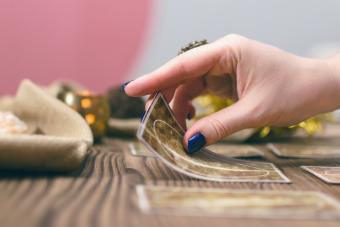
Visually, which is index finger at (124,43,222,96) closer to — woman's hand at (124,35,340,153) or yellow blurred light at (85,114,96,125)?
woman's hand at (124,35,340,153)

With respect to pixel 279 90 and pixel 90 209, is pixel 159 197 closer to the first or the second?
pixel 90 209

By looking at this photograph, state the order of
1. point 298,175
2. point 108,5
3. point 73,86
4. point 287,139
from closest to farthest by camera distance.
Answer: point 298,175
point 287,139
point 73,86
point 108,5

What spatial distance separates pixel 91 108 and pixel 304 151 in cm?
51

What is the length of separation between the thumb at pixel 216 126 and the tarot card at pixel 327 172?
0.14 m

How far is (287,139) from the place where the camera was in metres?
1.33

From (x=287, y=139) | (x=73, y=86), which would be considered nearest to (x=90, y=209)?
(x=287, y=139)

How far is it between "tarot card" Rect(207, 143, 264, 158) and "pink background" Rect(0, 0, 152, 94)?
1.67 meters

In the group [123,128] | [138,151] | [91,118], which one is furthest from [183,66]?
[123,128]

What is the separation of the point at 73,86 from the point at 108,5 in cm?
133

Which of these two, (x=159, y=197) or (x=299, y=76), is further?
(x=299, y=76)

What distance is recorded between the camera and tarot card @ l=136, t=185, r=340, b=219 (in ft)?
1.81

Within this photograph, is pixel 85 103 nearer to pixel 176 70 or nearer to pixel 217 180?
pixel 176 70

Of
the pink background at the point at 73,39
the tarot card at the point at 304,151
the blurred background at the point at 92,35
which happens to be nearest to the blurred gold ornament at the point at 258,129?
the tarot card at the point at 304,151

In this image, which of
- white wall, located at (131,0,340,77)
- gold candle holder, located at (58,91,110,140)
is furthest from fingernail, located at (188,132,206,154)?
white wall, located at (131,0,340,77)
